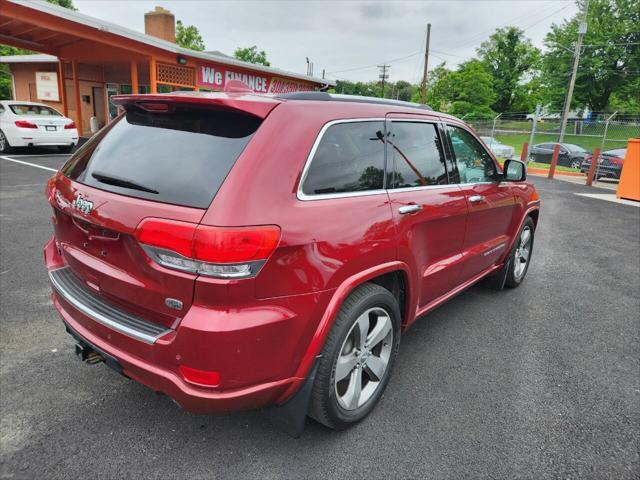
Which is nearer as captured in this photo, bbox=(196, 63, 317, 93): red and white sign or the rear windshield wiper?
the rear windshield wiper

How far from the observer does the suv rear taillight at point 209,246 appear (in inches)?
71.0

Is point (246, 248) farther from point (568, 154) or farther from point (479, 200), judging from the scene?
point (568, 154)

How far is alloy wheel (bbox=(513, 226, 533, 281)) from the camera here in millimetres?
4787

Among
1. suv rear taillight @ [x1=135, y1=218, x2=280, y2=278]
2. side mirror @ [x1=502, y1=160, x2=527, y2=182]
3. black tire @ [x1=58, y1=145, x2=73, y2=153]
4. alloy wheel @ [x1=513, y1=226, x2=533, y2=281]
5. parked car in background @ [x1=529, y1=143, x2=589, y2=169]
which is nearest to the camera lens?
suv rear taillight @ [x1=135, y1=218, x2=280, y2=278]

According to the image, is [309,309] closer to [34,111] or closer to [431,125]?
[431,125]

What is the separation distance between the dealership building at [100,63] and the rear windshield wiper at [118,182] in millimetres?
5162

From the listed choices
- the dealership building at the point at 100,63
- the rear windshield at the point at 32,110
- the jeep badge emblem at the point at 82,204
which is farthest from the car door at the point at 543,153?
the jeep badge emblem at the point at 82,204

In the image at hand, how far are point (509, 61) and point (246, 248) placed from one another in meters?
72.3

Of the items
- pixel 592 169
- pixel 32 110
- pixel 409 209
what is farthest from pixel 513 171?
pixel 32 110

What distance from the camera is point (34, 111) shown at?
44.7ft

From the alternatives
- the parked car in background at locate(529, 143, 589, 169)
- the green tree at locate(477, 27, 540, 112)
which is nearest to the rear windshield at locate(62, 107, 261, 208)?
the parked car in background at locate(529, 143, 589, 169)

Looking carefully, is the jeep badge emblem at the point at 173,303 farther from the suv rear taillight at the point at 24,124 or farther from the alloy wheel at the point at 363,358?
the suv rear taillight at the point at 24,124

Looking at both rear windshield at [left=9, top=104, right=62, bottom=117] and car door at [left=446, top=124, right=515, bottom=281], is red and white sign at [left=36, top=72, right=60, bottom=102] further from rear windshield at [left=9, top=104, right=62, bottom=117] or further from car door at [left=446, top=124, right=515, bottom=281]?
car door at [left=446, top=124, right=515, bottom=281]

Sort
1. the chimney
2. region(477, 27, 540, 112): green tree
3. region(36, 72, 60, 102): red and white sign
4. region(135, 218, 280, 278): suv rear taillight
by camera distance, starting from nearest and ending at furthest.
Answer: region(135, 218, 280, 278): suv rear taillight < region(36, 72, 60, 102): red and white sign < the chimney < region(477, 27, 540, 112): green tree
